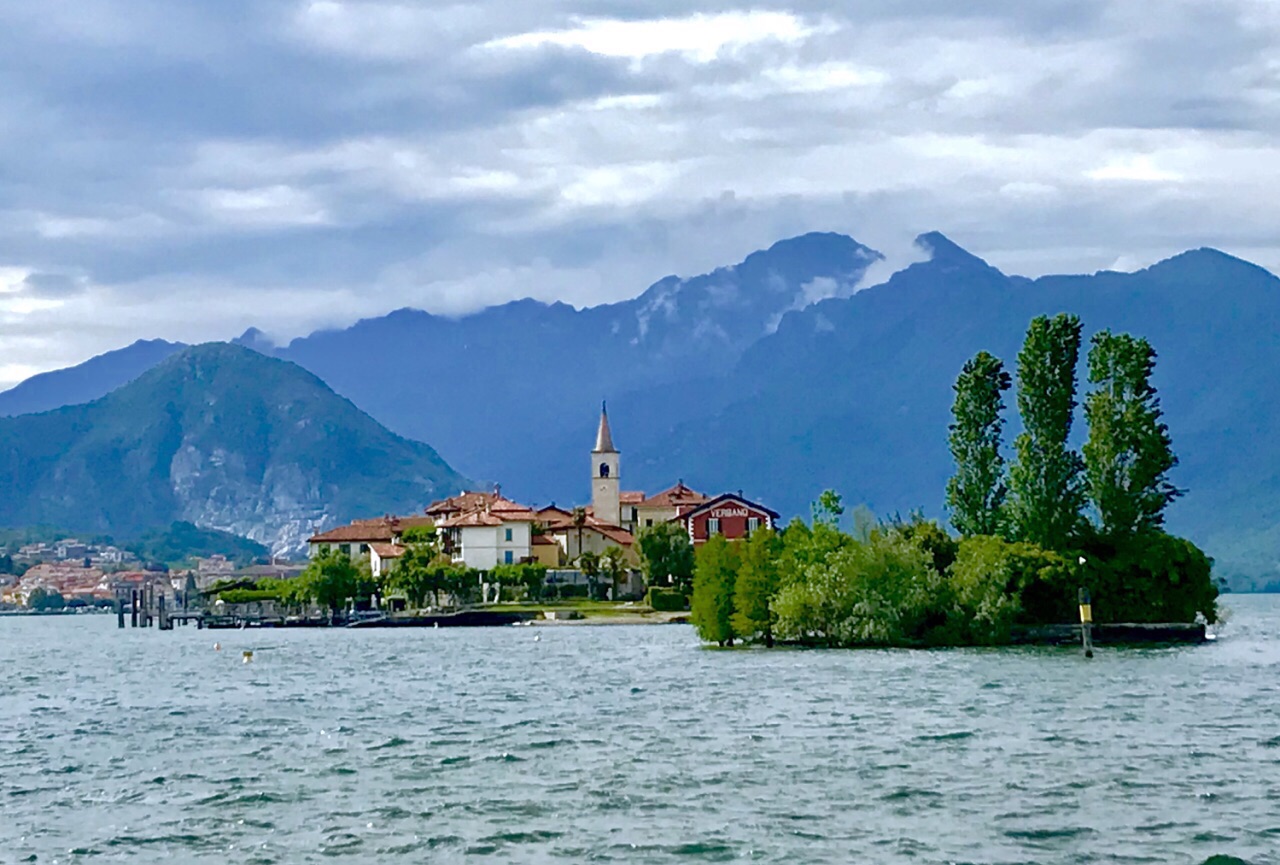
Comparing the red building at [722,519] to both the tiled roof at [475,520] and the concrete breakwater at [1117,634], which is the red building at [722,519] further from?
the concrete breakwater at [1117,634]

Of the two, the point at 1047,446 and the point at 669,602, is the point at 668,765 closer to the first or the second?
the point at 1047,446

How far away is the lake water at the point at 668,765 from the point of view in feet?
107

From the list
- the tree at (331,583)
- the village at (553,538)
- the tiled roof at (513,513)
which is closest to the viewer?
the tree at (331,583)

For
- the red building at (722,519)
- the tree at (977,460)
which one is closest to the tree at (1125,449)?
the tree at (977,460)

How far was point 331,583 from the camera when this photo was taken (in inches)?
6649

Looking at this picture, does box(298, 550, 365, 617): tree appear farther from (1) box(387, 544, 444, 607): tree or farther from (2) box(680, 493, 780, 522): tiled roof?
(2) box(680, 493, 780, 522): tiled roof

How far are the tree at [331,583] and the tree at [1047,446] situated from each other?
82.2 m

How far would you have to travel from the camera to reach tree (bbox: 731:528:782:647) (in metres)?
91.6

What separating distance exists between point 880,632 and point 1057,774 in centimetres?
4892

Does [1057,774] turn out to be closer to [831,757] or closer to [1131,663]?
[831,757]

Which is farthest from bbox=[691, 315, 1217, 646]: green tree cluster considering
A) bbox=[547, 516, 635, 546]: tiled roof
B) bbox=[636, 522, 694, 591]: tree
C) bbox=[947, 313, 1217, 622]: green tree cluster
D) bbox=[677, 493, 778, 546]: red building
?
bbox=[547, 516, 635, 546]: tiled roof

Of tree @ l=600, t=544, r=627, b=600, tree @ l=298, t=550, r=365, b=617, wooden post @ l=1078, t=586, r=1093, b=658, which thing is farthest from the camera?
tree @ l=600, t=544, r=627, b=600

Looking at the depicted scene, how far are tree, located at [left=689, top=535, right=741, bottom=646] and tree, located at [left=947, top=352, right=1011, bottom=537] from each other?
16720 millimetres

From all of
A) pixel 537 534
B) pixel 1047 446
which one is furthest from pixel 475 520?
pixel 1047 446
